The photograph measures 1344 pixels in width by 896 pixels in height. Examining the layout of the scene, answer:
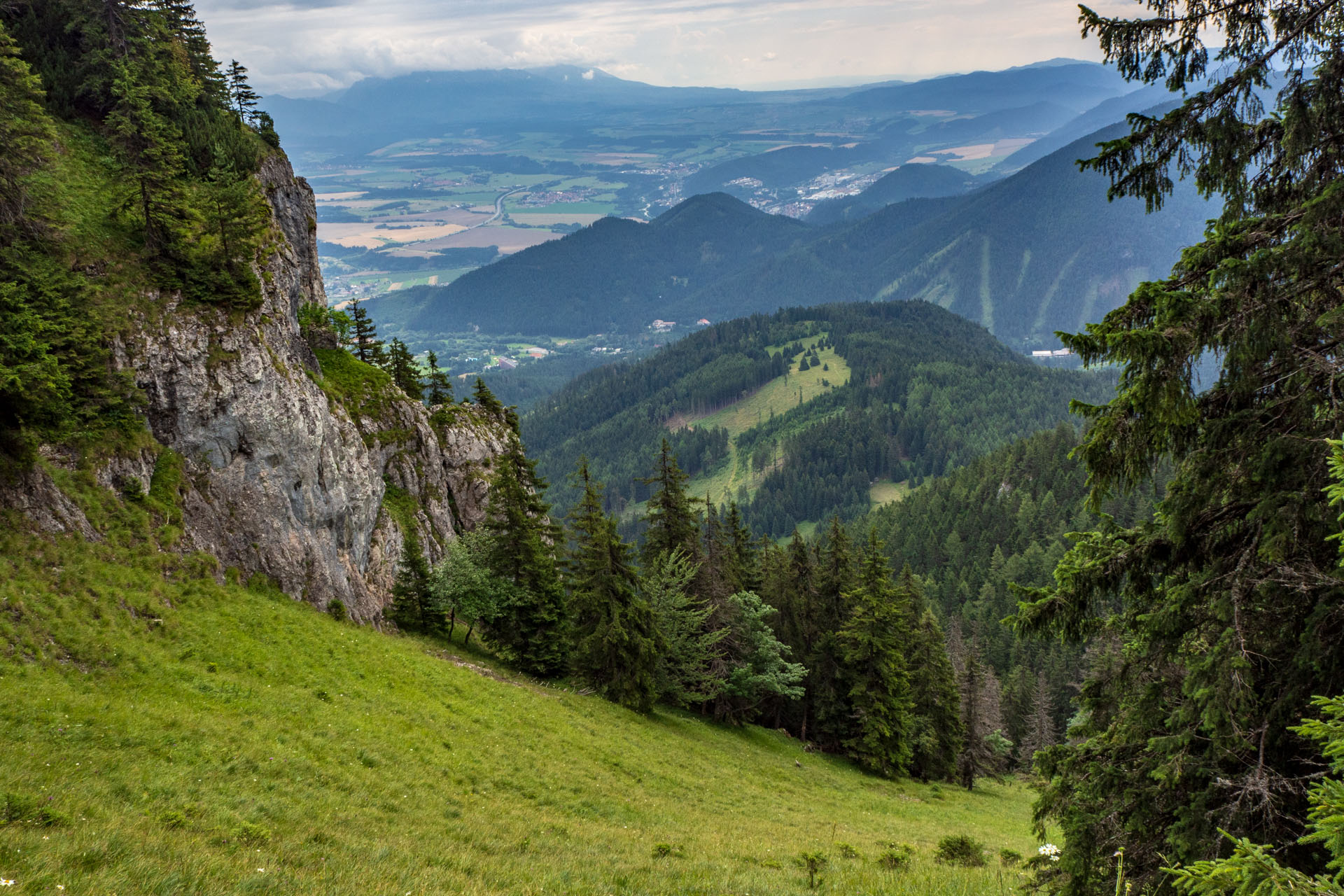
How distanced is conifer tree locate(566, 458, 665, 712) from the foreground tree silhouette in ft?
91.1

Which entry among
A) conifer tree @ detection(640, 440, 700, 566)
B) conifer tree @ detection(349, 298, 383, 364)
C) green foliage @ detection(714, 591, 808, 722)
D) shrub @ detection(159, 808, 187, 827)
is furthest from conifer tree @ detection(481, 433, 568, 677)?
conifer tree @ detection(349, 298, 383, 364)

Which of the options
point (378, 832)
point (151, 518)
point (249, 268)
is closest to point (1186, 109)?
point (378, 832)

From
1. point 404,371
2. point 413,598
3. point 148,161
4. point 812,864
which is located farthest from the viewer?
point 404,371

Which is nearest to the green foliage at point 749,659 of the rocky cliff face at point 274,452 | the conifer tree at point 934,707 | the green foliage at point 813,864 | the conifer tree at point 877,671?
the conifer tree at point 877,671

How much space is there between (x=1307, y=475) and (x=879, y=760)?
136 feet

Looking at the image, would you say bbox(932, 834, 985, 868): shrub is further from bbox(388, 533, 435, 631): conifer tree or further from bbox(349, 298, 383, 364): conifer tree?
bbox(349, 298, 383, 364): conifer tree

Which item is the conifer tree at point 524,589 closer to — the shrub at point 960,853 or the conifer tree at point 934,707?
the shrub at point 960,853

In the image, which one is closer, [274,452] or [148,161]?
[274,452]

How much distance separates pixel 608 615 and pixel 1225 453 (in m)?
31.1

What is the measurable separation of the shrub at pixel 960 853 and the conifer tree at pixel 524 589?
23.3 metres

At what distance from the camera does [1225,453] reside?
9.20 m

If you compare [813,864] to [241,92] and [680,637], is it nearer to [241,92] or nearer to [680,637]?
[680,637]

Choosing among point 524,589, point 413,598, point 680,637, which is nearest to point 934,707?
point 680,637

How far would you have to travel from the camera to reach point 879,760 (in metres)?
44.0
